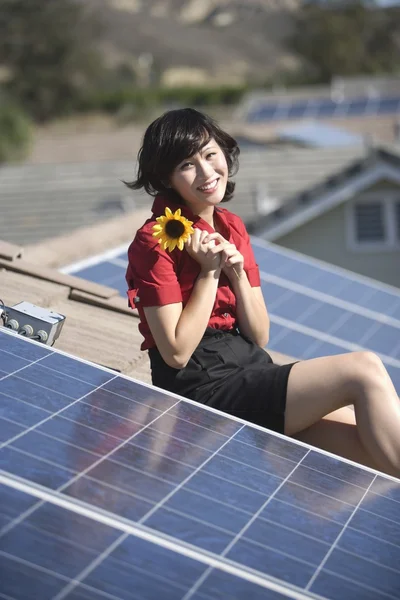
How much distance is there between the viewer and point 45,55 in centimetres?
7681

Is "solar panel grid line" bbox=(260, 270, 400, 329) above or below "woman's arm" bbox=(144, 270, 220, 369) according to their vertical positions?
below

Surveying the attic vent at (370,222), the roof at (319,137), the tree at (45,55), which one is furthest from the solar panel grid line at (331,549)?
the tree at (45,55)

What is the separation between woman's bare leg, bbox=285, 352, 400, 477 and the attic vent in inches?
563

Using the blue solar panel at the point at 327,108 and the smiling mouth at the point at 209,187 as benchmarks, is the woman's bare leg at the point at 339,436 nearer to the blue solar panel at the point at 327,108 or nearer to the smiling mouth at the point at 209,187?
the smiling mouth at the point at 209,187

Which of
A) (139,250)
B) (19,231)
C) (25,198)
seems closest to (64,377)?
(139,250)

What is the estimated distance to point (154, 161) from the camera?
440 cm

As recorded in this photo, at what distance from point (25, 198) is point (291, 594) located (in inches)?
922

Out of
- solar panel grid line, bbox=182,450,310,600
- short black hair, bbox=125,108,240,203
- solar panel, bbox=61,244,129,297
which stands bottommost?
solar panel grid line, bbox=182,450,310,600

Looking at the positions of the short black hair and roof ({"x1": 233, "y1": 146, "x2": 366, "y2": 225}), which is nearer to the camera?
the short black hair

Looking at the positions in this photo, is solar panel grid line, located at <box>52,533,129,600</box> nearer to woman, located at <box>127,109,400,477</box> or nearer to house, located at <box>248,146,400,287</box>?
woman, located at <box>127,109,400,477</box>

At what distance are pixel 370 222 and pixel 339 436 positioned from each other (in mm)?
14458

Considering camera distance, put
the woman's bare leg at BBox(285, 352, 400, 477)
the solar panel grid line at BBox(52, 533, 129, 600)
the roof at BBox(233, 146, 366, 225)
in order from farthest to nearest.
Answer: the roof at BBox(233, 146, 366, 225), the woman's bare leg at BBox(285, 352, 400, 477), the solar panel grid line at BBox(52, 533, 129, 600)

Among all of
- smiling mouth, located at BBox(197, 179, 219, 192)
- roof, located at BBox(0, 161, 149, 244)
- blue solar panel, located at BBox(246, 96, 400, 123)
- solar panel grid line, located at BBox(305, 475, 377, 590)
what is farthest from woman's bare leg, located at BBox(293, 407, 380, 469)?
blue solar panel, located at BBox(246, 96, 400, 123)

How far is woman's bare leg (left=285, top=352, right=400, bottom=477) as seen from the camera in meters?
4.08
